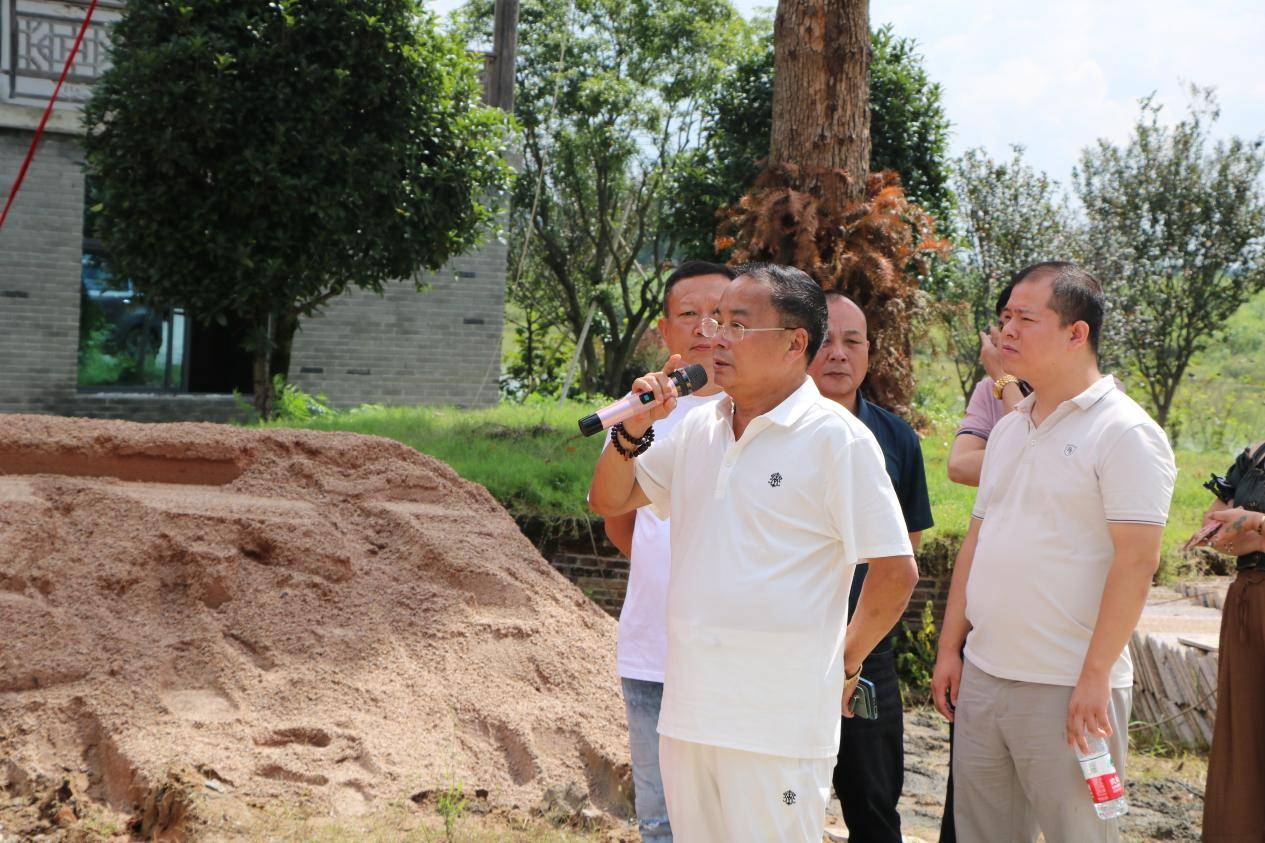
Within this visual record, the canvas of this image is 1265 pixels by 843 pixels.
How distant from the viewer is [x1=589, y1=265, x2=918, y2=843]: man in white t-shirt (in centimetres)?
272

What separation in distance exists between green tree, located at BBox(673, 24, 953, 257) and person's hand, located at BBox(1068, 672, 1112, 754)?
36.0 feet

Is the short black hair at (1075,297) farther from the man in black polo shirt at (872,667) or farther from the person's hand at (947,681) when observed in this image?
the person's hand at (947,681)

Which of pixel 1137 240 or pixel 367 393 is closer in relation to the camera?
pixel 367 393

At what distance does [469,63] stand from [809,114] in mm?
4474

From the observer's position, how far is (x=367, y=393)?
14.6 metres

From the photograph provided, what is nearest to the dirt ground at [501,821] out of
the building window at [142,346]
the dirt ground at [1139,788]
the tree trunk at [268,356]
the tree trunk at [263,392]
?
the dirt ground at [1139,788]

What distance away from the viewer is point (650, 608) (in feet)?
11.6

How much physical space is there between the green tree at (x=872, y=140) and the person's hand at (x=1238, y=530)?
10.1 m

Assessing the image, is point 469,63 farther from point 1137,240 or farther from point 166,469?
point 1137,240

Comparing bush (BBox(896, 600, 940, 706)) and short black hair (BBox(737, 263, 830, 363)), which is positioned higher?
short black hair (BBox(737, 263, 830, 363))

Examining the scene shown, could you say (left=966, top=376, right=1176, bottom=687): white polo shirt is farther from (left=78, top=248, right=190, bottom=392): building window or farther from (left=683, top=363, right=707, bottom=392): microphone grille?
(left=78, top=248, right=190, bottom=392): building window

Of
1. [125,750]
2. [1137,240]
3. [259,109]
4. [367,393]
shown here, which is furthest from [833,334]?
[1137,240]

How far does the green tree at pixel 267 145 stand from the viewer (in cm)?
1032

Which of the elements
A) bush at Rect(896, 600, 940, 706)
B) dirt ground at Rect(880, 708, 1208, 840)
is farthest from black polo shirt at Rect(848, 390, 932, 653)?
bush at Rect(896, 600, 940, 706)
